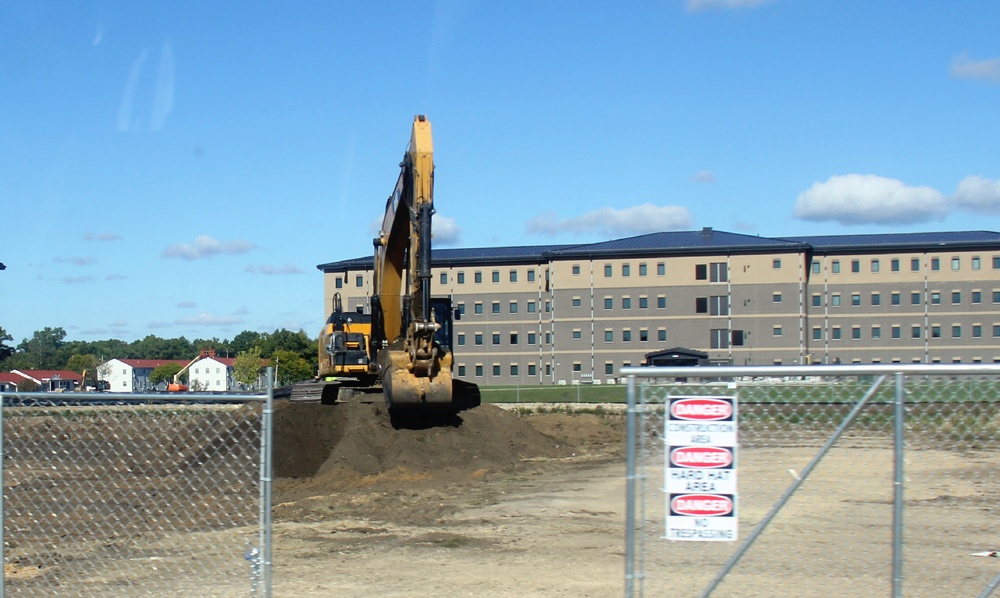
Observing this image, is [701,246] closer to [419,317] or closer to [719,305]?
[719,305]

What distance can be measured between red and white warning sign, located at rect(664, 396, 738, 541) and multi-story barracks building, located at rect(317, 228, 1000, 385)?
7184cm

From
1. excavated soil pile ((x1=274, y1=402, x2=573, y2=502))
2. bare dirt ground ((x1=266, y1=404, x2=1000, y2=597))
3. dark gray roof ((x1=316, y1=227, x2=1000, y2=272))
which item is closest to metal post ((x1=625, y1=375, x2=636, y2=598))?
bare dirt ground ((x1=266, y1=404, x2=1000, y2=597))

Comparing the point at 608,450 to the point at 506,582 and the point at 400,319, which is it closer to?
the point at 400,319

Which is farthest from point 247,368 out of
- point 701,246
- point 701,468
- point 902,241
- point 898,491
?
point 898,491

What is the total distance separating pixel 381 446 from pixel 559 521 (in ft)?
25.9

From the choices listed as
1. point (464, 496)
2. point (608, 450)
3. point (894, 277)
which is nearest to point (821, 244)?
point (894, 277)

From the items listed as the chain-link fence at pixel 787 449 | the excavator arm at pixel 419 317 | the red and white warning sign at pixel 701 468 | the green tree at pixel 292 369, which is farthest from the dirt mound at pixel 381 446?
the green tree at pixel 292 369

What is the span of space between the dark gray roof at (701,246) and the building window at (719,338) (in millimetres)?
6571

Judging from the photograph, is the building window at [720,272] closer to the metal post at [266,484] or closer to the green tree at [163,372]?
the green tree at [163,372]

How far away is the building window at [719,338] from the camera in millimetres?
84312

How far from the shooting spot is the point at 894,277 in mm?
82438

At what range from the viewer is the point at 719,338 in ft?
278

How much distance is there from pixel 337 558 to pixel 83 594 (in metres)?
2.93

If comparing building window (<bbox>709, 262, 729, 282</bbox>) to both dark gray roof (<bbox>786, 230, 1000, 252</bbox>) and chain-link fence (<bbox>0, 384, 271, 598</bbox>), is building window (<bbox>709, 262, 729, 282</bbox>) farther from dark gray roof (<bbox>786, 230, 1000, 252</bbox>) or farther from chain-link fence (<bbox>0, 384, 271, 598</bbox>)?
chain-link fence (<bbox>0, 384, 271, 598</bbox>)
